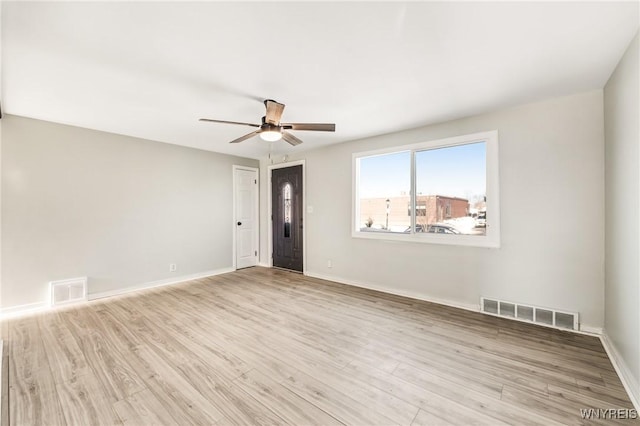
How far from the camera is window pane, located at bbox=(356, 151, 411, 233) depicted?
414 centimetres

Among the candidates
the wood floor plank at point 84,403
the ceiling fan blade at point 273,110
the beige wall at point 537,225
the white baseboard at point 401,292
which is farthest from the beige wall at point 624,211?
the wood floor plank at point 84,403

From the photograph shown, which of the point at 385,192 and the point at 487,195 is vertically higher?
the point at 385,192

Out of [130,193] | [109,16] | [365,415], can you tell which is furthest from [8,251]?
[365,415]

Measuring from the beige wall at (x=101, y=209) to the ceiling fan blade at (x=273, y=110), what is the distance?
9.64ft

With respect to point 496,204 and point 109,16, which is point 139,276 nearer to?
point 109,16

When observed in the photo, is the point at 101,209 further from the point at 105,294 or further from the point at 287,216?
the point at 287,216

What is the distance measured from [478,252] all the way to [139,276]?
17.0 ft

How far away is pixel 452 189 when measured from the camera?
A: 12.0ft

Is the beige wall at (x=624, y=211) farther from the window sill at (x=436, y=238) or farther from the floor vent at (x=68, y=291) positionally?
the floor vent at (x=68, y=291)

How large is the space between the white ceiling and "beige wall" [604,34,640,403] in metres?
0.25

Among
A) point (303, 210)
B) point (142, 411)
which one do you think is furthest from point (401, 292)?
point (142, 411)

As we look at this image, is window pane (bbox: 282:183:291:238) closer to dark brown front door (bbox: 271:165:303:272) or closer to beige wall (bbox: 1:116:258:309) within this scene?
dark brown front door (bbox: 271:165:303:272)

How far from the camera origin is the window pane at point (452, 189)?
11.3 feet

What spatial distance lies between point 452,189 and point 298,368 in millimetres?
2934
